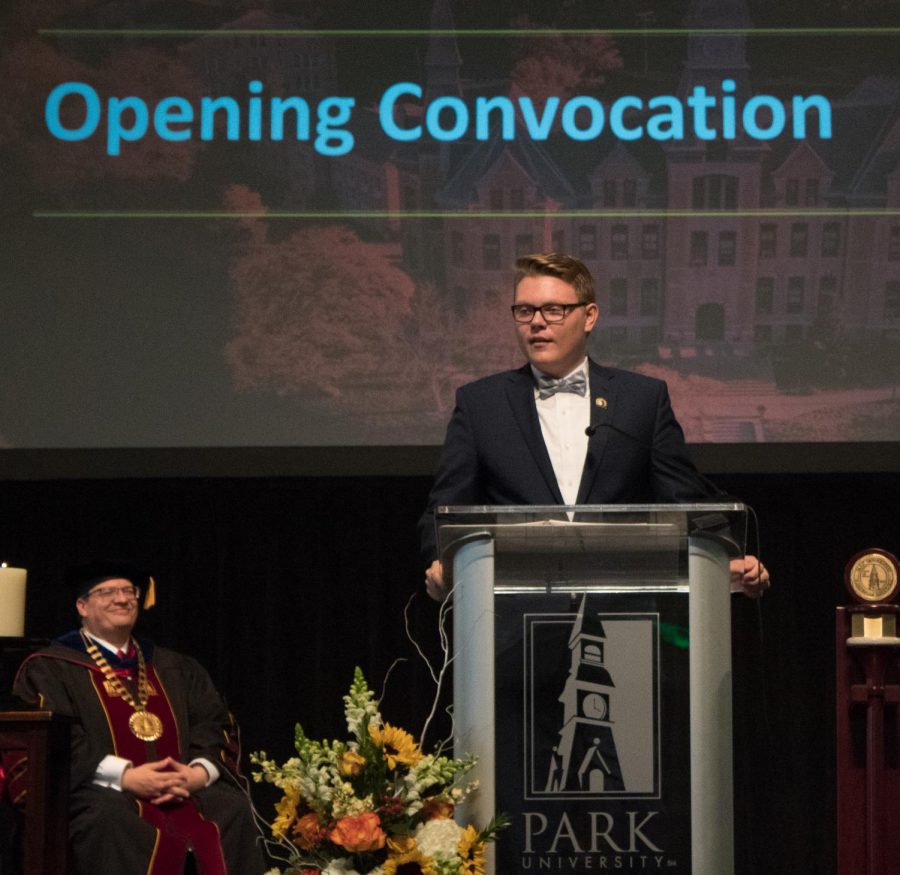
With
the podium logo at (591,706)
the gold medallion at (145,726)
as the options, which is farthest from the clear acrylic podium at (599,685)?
the gold medallion at (145,726)

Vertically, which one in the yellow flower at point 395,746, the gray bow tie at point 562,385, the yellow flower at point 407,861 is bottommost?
the yellow flower at point 407,861

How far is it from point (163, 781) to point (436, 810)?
8.53 feet

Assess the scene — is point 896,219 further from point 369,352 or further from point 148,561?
point 148,561

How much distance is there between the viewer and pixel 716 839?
2.27m

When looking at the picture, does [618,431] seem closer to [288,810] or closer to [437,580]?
[437,580]

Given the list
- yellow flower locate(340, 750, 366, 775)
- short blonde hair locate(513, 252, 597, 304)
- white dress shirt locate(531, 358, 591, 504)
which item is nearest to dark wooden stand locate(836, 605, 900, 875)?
white dress shirt locate(531, 358, 591, 504)

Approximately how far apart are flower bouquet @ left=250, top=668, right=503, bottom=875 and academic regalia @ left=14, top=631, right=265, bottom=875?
2351 mm

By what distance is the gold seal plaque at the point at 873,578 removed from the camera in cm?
356

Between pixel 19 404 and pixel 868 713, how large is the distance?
316cm

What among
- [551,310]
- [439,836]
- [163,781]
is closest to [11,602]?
[163,781]

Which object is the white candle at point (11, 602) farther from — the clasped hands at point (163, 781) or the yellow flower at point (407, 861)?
the yellow flower at point (407, 861)

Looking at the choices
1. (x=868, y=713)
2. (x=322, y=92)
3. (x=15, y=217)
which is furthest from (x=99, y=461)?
(x=868, y=713)

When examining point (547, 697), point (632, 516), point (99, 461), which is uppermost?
point (99, 461)

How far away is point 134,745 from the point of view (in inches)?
200
